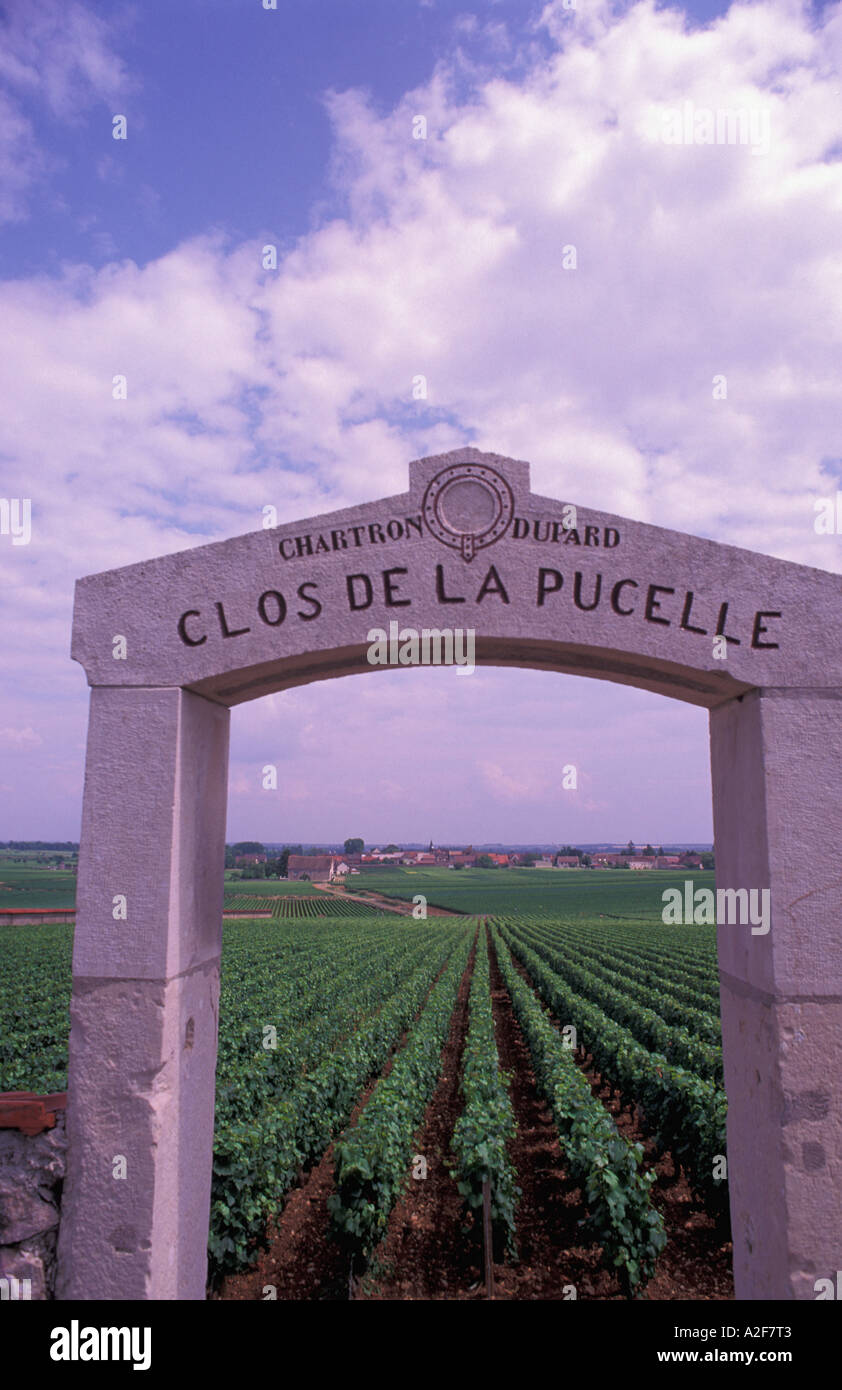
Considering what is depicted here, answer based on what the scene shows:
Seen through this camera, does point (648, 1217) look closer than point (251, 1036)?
Yes

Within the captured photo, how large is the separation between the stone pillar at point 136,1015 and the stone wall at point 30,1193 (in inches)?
3.0

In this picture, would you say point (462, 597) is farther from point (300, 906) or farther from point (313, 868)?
point (313, 868)

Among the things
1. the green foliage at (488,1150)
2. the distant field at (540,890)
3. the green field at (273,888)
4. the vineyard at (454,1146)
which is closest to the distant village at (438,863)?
the green field at (273,888)

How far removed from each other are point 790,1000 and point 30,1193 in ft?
11.8

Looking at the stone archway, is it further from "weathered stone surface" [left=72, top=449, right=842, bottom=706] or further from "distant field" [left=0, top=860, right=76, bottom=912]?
"distant field" [left=0, top=860, right=76, bottom=912]

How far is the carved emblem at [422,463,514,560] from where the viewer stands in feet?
13.7

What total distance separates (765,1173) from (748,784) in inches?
71.9

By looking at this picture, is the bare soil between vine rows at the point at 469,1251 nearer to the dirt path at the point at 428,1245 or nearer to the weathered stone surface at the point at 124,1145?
the dirt path at the point at 428,1245
